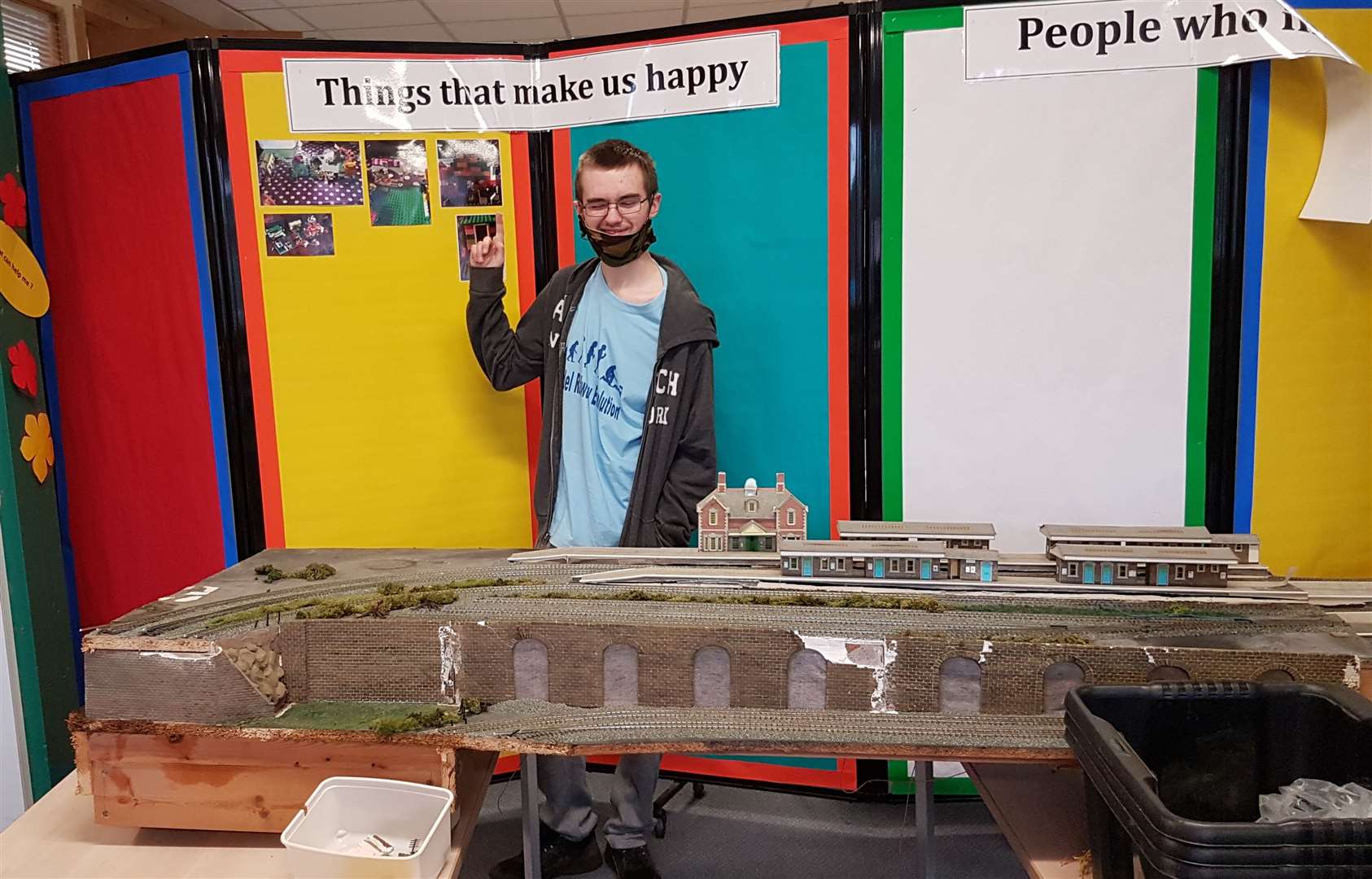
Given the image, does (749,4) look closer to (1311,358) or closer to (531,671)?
(1311,358)

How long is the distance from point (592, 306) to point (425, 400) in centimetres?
79

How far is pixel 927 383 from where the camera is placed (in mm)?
2881

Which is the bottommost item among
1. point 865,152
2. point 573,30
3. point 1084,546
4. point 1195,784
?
point 1195,784

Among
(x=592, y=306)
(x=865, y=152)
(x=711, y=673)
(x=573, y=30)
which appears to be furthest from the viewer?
(x=573, y=30)

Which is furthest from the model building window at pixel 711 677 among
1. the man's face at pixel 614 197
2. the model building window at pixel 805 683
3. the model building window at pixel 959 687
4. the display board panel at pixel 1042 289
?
the display board panel at pixel 1042 289

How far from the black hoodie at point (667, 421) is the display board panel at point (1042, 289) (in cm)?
68

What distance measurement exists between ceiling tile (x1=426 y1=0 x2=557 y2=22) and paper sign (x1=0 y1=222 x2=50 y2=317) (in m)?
4.29

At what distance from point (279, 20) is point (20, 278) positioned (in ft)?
15.2

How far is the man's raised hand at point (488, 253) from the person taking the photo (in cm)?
274

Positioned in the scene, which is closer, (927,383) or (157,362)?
(927,383)

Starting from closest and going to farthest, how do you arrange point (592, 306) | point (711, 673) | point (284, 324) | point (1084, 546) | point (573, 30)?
point (711, 673), point (1084, 546), point (592, 306), point (284, 324), point (573, 30)

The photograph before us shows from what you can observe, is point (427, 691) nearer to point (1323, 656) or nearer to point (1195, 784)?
point (1195, 784)

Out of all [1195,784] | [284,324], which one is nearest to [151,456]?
[284,324]

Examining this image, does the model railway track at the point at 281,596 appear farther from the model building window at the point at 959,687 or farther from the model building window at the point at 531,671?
the model building window at the point at 959,687
